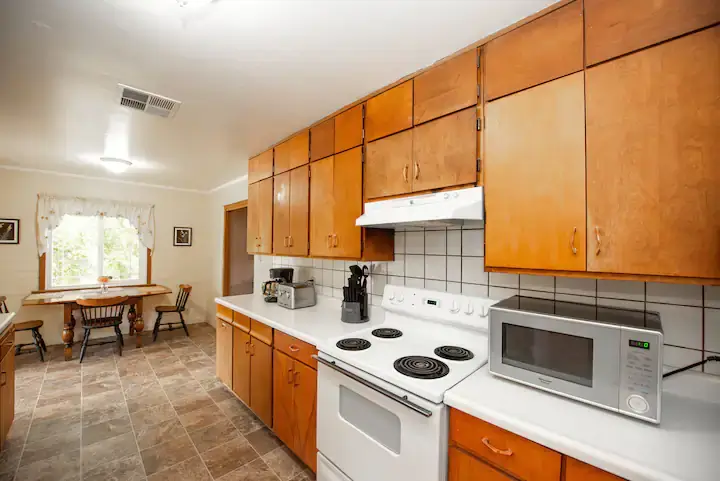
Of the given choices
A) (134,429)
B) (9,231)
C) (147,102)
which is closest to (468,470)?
(134,429)

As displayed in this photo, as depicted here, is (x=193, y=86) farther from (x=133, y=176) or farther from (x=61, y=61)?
(x=133, y=176)

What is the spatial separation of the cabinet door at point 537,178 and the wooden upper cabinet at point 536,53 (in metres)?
0.05

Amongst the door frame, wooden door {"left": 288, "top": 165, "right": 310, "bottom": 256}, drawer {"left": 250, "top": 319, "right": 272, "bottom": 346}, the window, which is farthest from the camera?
the door frame

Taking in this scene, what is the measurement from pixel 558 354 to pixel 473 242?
749 millimetres

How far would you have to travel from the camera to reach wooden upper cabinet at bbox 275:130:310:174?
248cm

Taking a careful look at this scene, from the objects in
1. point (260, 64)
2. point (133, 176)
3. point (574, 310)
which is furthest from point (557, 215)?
point (133, 176)

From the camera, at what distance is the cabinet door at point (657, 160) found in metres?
0.92

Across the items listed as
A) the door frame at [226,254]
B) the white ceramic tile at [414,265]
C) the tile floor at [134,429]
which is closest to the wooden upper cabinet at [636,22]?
the white ceramic tile at [414,265]

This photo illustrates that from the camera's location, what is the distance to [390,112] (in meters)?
1.81

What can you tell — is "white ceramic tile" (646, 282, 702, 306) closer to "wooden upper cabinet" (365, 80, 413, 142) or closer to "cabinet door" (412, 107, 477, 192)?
"cabinet door" (412, 107, 477, 192)

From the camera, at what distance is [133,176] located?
4441 mm

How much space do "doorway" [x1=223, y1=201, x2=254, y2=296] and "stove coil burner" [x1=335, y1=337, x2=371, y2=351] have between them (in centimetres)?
380

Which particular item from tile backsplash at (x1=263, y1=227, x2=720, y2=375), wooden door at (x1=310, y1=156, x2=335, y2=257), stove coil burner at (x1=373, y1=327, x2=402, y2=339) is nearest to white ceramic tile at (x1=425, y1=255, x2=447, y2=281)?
tile backsplash at (x1=263, y1=227, x2=720, y2=375)

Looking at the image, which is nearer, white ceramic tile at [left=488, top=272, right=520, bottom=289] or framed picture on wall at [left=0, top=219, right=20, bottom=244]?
white ceramic tile at [left=488, top=272, right=520, bottom=289]
